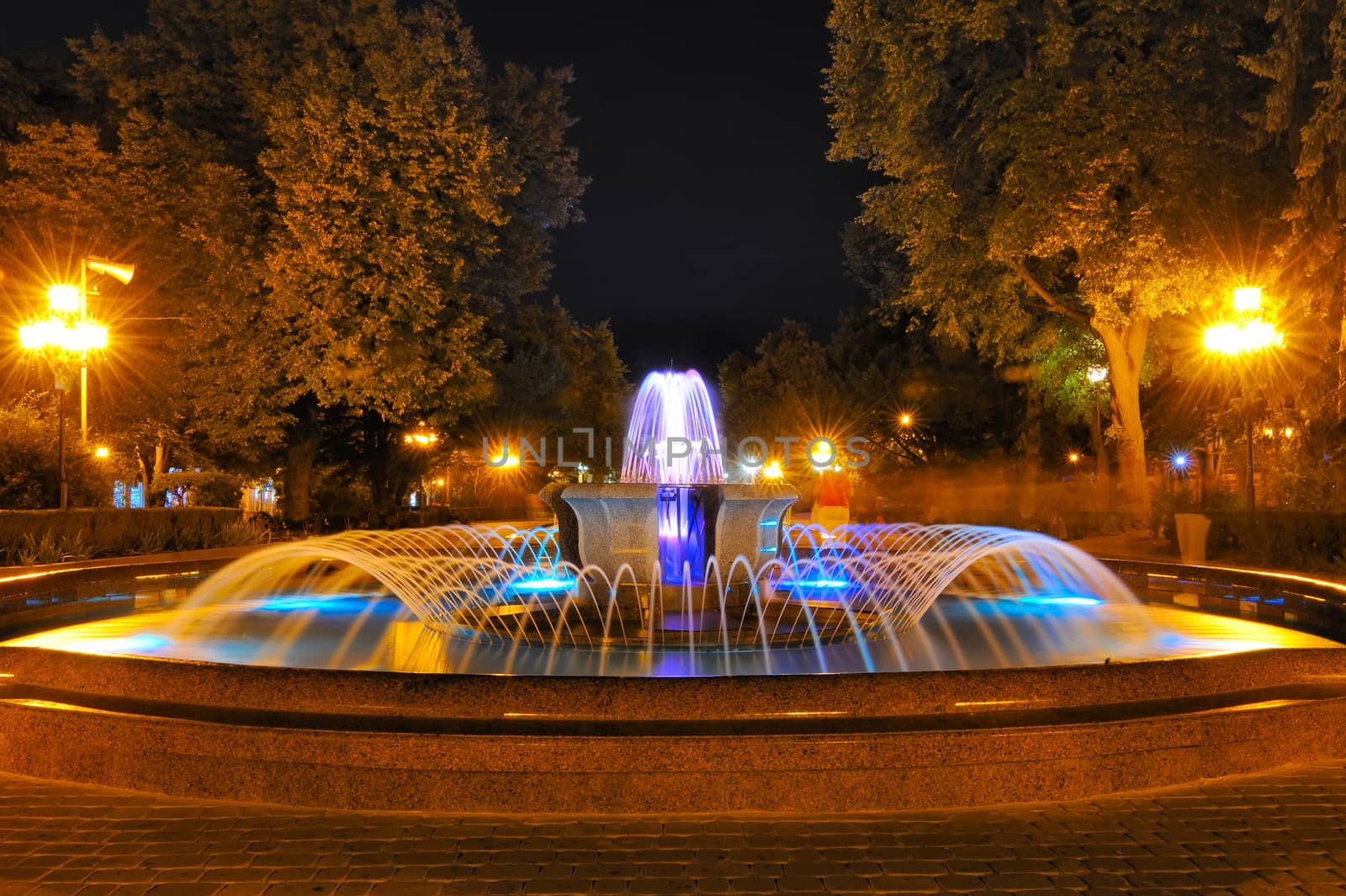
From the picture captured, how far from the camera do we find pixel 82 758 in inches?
222

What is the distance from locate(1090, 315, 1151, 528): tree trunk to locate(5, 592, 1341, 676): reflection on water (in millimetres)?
16673

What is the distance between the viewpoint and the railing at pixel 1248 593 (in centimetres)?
1071

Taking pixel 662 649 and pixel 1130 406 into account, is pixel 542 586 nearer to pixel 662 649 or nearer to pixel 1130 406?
pixel 662 649

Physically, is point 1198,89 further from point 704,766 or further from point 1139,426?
point 704,766

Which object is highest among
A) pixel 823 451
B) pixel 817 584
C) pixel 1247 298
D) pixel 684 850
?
pixel 1247 298

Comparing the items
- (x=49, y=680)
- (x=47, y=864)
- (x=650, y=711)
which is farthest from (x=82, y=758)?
(x=650, y=711)

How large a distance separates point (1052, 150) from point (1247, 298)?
21.4ft

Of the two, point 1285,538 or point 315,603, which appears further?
point 1285,538

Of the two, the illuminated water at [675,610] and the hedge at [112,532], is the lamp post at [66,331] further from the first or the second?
the illuminated water at [675,610]

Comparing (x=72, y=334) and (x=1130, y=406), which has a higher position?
(x=72, y=334)

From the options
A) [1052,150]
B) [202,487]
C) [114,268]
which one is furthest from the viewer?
[202,487]

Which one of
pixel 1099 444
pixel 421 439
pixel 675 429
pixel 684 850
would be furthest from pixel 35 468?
pixel 1099 444

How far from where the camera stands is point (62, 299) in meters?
22.8

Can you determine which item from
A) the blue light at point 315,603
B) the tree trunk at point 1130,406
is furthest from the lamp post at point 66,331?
the tree trunk at point 1130,406
